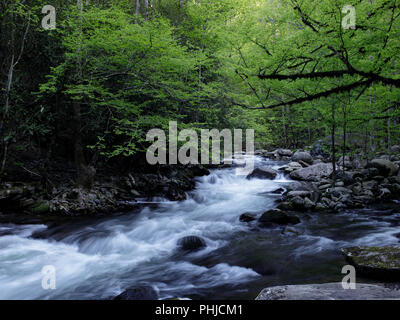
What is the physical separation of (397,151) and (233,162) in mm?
10534

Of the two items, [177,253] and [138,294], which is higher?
[138,294]

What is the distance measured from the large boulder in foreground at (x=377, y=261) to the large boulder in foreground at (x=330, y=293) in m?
0.46

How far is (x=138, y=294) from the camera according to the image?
3.87 meters

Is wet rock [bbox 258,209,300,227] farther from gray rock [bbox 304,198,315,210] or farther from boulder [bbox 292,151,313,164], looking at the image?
boulder [bbox 292,151,313,164]

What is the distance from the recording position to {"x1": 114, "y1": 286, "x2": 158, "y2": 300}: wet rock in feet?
12.4

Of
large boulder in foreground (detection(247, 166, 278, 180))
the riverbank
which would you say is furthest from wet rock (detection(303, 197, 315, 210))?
large boulder in foreground (detection(247, 166, 278, 180))

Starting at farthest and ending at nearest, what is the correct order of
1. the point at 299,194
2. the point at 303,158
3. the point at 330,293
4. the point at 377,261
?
the point at 303,158, the point at 299,194, the point at 377,261, the point at 330,293

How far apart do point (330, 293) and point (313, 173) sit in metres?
11.2

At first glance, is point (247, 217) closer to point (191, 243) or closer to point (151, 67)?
point (191, 243)

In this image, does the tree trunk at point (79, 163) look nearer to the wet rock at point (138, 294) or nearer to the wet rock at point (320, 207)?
the wet rock at point (138, 294)

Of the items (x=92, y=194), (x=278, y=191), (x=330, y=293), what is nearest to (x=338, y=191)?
(x=278, y=191)

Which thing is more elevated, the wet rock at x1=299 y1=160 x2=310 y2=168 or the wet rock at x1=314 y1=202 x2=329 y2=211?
the wet rock at x1=299 y1=160 x2=310 y2=168

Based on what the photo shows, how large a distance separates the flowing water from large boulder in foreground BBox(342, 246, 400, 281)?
1.54ft
